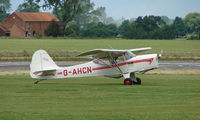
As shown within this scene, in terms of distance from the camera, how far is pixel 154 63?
17.3 meters

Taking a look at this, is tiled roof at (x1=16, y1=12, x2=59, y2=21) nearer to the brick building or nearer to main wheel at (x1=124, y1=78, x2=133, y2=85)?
the brick building

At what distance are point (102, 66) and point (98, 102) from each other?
17.1 feet

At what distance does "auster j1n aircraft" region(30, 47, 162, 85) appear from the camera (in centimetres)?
1756

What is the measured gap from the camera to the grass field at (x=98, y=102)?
1091 cm

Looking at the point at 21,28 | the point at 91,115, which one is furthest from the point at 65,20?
the point at 91,115

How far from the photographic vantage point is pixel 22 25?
110 m

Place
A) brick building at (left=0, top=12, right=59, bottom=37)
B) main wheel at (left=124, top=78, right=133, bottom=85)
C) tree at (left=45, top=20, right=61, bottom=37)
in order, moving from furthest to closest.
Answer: brick building at (left=0, top=12, right=59, bottom=37)
tree at (left=45, top=20, right=61, bottom=37)
main wheel at (left=124, top=78, right=133, bottom=85)

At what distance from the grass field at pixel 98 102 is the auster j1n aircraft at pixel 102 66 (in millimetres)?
604

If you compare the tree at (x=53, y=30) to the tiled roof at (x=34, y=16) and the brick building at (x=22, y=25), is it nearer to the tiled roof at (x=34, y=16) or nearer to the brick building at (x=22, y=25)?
the brick building at (x=22, y=25)

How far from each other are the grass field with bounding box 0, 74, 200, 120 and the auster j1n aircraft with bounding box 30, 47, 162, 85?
604 mm

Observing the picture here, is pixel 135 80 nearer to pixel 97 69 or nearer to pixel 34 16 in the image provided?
pixel 97 69

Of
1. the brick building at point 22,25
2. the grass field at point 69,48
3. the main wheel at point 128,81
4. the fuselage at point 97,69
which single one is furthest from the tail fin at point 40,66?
the brick building at point 22,25

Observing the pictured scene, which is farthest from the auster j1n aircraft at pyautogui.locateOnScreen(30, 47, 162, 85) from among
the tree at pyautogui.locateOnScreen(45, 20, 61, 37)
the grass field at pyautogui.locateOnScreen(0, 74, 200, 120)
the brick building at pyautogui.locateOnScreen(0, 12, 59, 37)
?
the brick building at pyautogui.locateOnScreen(0, 12, 59, 37)

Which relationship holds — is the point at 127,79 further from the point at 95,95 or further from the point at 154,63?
the point at 95,95
